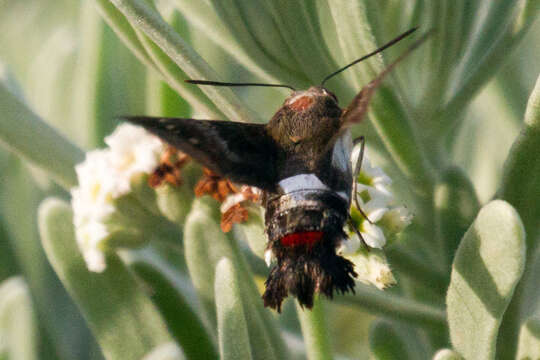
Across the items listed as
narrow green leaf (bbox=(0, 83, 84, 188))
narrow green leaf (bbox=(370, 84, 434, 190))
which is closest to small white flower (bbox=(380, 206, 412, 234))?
narrow green leaf (bbox=(370, 84, 434, 190))

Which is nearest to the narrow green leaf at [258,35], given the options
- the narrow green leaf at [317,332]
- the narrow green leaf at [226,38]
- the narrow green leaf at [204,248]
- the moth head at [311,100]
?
the narrow green leaf at [226,38]

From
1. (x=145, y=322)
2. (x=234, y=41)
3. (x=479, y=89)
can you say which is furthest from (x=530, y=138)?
(x=145, y=322)

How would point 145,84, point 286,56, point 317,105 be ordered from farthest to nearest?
point 145,84
point 286,56
point 317,105

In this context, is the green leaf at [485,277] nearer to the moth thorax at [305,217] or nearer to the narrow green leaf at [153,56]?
the moth thorax at [305,217]

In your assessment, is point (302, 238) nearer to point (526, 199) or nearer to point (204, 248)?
point (204, 248)

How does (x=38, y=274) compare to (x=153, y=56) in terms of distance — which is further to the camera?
(x=38, y=274)

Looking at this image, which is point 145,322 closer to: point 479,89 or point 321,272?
point 321,272

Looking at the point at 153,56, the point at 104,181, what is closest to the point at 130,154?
the point at 104,181
